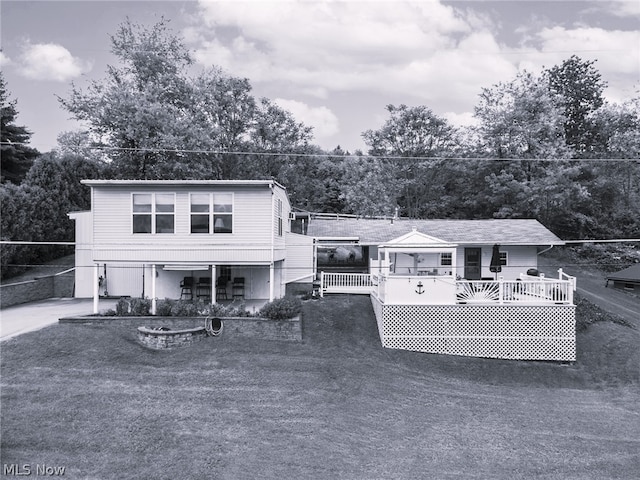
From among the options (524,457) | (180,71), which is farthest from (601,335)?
(180,71)

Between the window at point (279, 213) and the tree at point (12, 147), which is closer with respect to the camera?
the window at point (279, 213)

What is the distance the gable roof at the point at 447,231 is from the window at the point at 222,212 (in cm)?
600

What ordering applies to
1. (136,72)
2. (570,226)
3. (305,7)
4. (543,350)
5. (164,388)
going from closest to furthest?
Result: (164,388), (543,350), (305,7), (136,72), (570,226)

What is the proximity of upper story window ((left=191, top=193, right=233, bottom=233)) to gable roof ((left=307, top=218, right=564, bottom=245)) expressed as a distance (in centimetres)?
622

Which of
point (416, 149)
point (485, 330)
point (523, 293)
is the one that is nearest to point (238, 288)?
point (485, 330)

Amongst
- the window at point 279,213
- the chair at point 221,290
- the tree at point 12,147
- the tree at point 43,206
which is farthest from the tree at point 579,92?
the tree at point 12,147

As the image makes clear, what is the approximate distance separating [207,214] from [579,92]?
3871 centimetres

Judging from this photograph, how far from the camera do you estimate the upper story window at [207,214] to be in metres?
16.2

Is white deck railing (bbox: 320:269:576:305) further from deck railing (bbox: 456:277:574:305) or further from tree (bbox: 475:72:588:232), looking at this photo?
tree (bbox: 475:72:588:232)

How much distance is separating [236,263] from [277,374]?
514cm

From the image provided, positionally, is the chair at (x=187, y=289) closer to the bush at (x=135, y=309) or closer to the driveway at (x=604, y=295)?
the bush at (x=135, y=309)

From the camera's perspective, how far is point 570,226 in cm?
3456

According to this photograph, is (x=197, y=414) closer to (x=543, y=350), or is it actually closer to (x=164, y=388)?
(x=164, y=388)

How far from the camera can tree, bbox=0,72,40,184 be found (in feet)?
107
